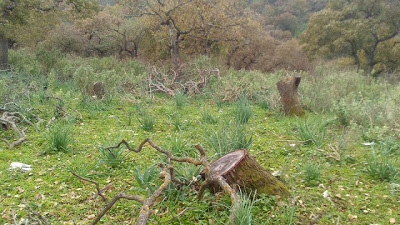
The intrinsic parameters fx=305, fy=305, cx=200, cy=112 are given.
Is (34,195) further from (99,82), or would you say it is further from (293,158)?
(99,82)

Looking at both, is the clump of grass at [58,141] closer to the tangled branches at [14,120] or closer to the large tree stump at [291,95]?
the tangled branches at [14,120]

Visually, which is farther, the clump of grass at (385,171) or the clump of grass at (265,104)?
the clump of grass at (265,104)

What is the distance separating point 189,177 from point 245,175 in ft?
1.80

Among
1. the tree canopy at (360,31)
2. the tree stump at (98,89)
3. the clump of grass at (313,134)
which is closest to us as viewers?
the clump of grass at (313,134)

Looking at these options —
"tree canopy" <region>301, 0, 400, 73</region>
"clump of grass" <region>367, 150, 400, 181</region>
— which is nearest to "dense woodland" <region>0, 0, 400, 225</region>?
"clump of grass" <region>367, 150, 400, 181</region>

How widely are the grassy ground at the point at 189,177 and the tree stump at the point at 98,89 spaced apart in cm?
230

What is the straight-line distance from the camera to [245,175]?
2570 mm

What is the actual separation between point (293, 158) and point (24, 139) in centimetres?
359

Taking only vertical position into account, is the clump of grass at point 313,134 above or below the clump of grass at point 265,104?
above

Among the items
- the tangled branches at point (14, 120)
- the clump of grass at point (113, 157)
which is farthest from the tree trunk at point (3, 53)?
the clump of grass at point (113, 157)

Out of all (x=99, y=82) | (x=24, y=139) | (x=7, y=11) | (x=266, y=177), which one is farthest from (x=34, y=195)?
(x=7, y=11)

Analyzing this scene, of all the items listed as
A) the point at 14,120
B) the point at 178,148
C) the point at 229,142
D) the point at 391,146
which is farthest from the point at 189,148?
the point at 14,120

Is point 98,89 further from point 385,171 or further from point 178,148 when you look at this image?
point 385,171

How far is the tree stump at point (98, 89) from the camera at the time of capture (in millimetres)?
7297
